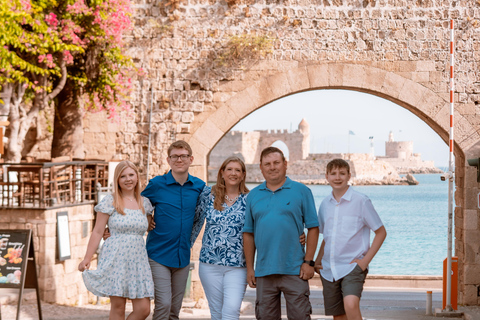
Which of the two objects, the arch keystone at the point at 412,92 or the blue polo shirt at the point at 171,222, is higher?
the arch keystone at the point at 412,92

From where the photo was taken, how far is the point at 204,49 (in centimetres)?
852

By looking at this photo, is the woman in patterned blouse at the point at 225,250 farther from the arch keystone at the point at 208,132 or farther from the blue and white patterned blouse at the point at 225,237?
the arch keystone at the point at 208,132

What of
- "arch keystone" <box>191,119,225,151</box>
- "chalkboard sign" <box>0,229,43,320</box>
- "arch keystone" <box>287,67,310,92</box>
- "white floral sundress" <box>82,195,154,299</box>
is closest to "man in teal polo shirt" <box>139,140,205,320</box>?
"white floral sundress" <box>82,195,154,299</box>

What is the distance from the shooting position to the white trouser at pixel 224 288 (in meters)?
4.00

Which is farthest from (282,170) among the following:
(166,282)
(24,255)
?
(24,255)

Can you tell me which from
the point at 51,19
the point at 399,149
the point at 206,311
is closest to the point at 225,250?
the point at 206,311

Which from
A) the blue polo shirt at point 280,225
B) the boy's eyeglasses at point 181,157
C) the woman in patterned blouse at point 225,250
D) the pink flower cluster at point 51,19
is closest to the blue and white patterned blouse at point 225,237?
the woman in patterned blouse at point 225,250

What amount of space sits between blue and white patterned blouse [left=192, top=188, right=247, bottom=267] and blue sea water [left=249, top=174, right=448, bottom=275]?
986 inches

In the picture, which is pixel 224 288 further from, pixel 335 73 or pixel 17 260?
pixel 335 73

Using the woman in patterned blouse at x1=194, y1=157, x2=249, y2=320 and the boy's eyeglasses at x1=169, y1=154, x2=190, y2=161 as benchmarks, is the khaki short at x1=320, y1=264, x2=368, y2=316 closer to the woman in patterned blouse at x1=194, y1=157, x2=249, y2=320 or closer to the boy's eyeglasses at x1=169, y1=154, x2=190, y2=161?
the woman in patterned blouse at x1=194, y1=157, x2=249, y2=320

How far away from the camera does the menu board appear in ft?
19.5

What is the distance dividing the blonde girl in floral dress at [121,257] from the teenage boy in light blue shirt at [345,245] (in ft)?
3.77

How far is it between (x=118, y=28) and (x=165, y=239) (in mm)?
4948

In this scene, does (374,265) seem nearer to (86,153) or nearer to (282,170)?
(86,153)
